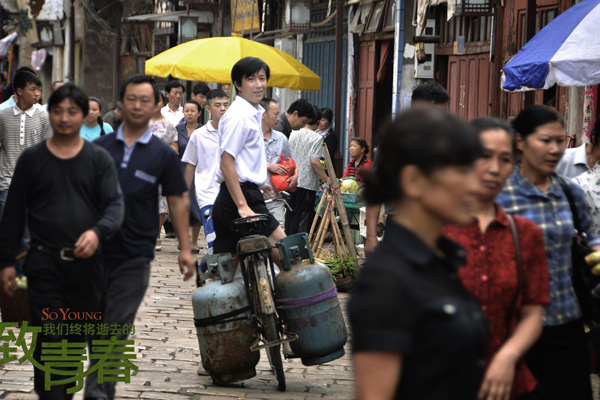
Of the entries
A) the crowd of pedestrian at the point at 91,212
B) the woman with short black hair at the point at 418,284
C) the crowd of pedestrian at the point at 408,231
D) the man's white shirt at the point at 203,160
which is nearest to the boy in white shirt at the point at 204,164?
the man's white shirt at the point at 203,160

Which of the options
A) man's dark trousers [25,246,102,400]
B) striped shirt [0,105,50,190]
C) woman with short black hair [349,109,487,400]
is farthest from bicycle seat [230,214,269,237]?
woman with short black hair [349,109,487,400]

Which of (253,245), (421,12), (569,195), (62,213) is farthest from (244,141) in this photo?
(421,12)

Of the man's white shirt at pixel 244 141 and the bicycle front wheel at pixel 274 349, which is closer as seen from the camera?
the bicycle front wheel at pixel 274 349

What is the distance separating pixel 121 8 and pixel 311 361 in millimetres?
30067

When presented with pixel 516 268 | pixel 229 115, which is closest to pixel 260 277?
pixel 229 115

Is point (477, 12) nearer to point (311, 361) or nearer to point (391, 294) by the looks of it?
point (311, 361)

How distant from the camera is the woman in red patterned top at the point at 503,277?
3.78 metres

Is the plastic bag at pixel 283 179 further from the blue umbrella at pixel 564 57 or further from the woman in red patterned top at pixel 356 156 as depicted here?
the woman in red patterned top at pixel 356 156

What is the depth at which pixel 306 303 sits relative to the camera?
22.6 ft

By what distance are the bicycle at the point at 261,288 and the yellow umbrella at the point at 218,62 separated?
29.9 ft

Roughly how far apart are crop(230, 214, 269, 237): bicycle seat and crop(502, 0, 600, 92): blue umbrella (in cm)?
294

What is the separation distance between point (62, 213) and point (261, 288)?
69.7 inches

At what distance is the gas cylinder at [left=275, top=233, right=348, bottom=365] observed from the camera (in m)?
6.88

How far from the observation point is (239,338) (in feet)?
22.7
